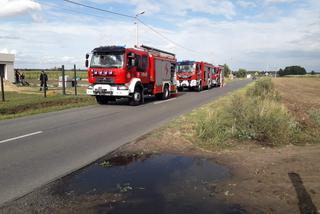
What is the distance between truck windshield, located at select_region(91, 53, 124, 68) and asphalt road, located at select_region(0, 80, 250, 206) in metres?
4.01

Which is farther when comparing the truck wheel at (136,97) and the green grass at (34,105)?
the truck wheel at (136,97)

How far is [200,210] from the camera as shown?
4480 mm

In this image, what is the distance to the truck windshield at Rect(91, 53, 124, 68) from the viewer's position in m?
17.6

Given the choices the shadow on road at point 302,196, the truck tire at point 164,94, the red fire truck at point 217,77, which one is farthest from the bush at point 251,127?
the red fire truck at point 217,77

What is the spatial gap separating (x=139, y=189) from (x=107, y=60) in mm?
13298

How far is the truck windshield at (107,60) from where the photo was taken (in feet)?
57.9

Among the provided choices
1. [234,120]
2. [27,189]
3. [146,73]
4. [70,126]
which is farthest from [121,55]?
[27,189]

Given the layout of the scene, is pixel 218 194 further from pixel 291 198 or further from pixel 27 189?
pixel 27 189

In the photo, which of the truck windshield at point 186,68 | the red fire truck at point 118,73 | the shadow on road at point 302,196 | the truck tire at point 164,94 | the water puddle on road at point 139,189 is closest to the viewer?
the shadow on road at point 302,196

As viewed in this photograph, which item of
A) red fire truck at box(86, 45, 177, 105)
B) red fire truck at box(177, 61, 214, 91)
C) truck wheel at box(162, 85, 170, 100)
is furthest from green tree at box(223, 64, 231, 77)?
red fire truck at box(86, 45, 177, 105)

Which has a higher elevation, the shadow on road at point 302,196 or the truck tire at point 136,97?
the truck tire at point 136,97

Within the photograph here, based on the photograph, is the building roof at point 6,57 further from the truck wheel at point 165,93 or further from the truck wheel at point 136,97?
the truck wheel at point 136,97

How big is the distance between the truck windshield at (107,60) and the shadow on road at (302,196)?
12.9 metres

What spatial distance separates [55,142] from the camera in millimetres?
8750
